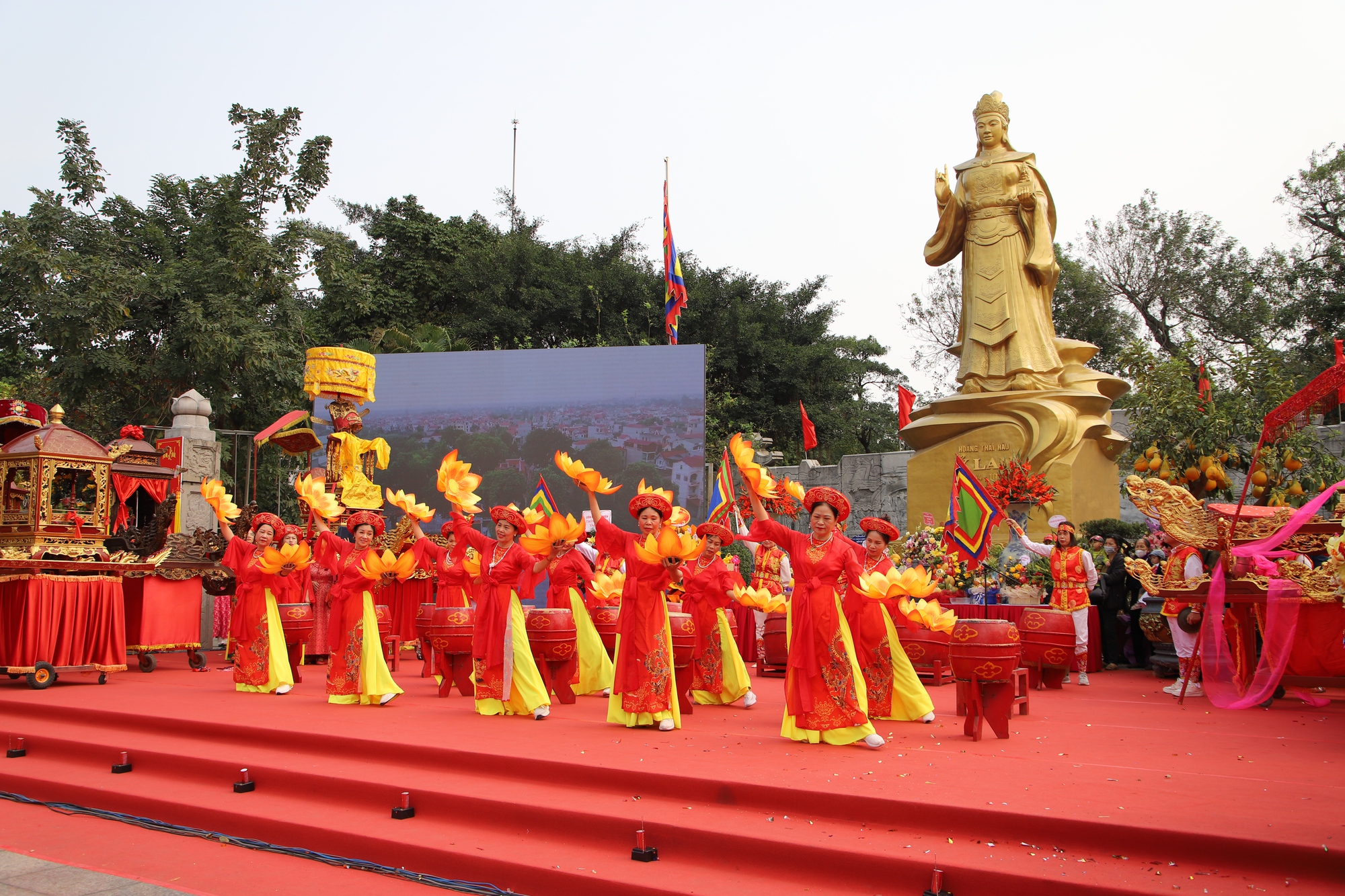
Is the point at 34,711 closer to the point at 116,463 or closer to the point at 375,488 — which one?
the point at 116,463

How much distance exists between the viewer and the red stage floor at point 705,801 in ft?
11.7

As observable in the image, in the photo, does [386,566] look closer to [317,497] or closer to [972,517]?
[317,497]

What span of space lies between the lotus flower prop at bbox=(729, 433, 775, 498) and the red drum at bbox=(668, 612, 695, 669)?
147 cm

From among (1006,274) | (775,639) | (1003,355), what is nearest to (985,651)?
(775,639)

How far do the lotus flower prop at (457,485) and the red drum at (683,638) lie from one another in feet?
5.75

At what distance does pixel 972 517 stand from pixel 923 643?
1330 millimetres

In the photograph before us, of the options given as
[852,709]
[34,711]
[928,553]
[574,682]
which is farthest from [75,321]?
[852,709]

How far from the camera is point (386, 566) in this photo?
7543 mm

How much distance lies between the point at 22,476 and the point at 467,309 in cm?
1802

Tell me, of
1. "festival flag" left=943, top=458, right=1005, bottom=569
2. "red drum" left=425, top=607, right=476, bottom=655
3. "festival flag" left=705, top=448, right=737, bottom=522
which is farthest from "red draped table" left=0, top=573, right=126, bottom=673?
"festival flag" left=943, top=458, right=1005, bottom=569

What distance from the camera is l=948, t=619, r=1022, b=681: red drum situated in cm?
555

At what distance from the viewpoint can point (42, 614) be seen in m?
8.34

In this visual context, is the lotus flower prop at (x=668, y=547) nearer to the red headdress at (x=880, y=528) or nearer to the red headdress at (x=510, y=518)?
the red headdress at (x=510, y=518)

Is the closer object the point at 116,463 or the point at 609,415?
the point at 116,463
